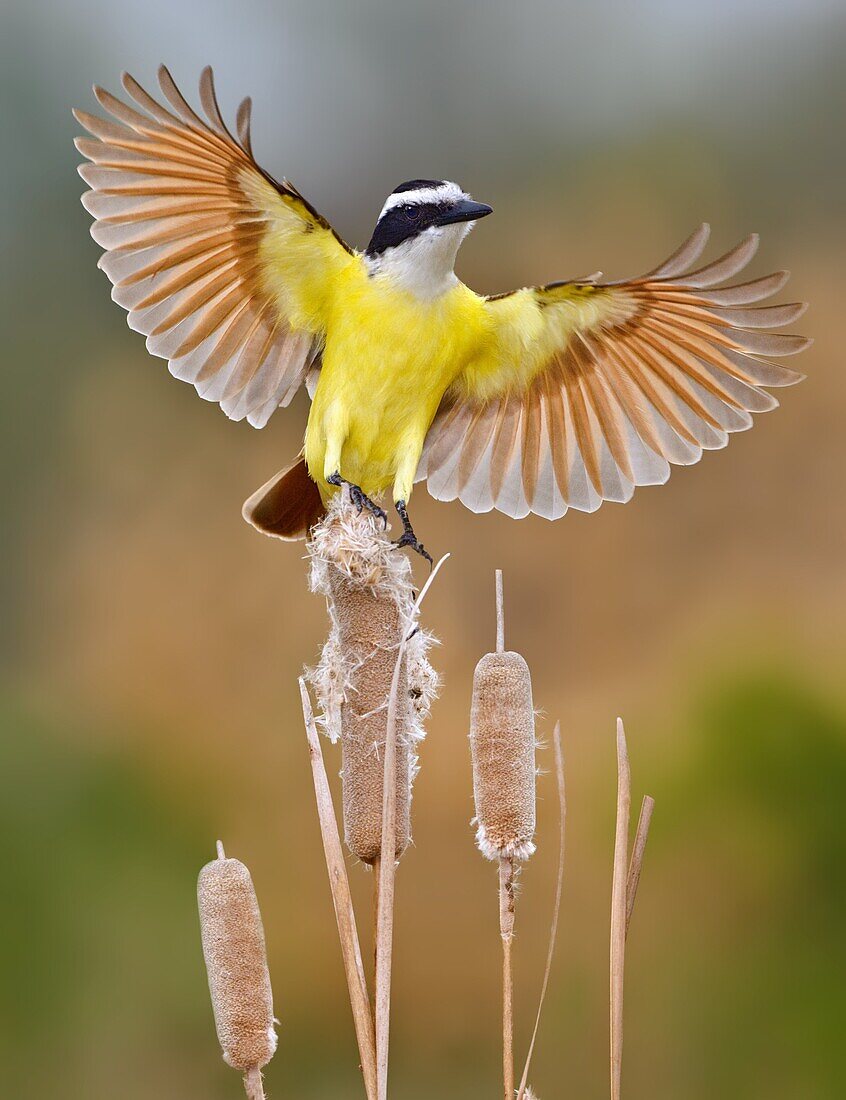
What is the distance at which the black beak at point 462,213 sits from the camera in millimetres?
1890

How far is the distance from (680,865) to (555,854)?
0.36 meters

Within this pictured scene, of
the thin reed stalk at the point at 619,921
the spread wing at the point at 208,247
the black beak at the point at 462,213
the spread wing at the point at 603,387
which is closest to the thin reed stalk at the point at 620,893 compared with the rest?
the thin reed stalk at the point at 619,921

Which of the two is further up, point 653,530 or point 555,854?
point 653,530

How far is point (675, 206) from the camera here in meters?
4.45

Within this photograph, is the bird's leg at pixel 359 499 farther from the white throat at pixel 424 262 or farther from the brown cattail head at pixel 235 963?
the brown cattail head at pixel 235 963

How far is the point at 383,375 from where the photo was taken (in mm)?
1955

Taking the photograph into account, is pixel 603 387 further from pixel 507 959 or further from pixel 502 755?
pixel 507 959

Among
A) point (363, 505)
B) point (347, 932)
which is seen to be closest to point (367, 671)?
point (347, 932)

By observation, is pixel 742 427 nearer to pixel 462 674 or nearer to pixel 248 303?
pixel 248 303

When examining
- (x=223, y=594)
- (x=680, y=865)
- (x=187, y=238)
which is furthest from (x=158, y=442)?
(x=187, y=238)

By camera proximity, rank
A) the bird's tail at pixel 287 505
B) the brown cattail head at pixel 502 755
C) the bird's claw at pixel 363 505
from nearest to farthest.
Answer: the brown cattail head at pixel 502 755 < the bird's claw at pixel 363 505 < the bird's tail at pixel 287 505

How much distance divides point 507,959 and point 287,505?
1.12m

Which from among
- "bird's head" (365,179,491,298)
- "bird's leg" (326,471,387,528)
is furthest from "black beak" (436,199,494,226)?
"bird's leg" (326,471,387,528)

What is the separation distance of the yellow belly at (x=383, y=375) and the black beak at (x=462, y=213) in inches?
4.9
